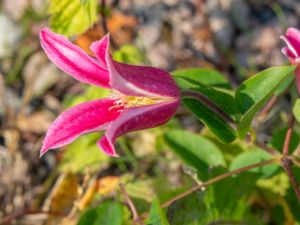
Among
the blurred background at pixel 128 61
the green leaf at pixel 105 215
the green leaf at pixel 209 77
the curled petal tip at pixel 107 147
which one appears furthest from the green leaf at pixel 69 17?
the curled petal tip at pixel 107 147

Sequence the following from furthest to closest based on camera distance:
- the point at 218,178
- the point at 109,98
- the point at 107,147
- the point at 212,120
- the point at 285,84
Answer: the point at 285,84, the point at 218,178, the point at 212,120, the point at 109,98, the point at 107,147

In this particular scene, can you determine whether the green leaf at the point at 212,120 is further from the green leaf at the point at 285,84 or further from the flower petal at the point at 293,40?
the green leaf at the point at 285,84

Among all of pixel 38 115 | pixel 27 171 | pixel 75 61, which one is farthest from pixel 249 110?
pixel 38 115

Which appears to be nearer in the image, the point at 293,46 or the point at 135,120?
the point at 135,120

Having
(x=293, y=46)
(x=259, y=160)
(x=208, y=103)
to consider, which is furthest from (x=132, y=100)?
(x=259, y=160)

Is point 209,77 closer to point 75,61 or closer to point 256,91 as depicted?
point 256,91

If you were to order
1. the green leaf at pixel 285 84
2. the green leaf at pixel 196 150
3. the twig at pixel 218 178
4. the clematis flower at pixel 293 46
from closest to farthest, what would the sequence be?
the clematis flower at pixel 293 46 < the twig at pixel 218 178 < the green leaf at pixel 285 84 < the green leaf at pixel 196 150
